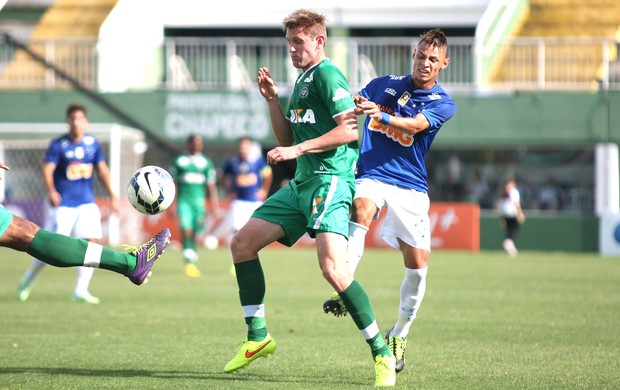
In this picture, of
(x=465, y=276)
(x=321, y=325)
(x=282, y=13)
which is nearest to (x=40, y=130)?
(x=282, y=13)

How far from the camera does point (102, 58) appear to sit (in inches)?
1137

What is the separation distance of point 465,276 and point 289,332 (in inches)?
327

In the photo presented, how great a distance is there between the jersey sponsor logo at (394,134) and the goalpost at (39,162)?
19270mm

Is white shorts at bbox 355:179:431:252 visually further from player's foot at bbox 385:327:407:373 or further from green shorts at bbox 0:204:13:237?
green shorts at bbox 0:204:13:237

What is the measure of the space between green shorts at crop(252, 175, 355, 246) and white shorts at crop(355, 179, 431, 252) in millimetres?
537

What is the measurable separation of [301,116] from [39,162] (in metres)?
21.8

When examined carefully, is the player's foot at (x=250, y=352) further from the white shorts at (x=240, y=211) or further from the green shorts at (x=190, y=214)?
the white shorts at (x=240, y=211)

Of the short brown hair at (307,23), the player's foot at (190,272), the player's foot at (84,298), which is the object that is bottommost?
the player's foot at (190,272)

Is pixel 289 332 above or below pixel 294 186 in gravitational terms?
below

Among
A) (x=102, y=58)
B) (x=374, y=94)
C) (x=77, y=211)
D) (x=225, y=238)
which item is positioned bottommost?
(x=225, y=238)

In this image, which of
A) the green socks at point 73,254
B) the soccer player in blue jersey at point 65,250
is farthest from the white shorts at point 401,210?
the green socks at point 73,254

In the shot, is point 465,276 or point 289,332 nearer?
point 289,332

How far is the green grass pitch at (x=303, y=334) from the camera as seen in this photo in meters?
6.89

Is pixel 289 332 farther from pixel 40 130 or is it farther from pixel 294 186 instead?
pixel 40 130
